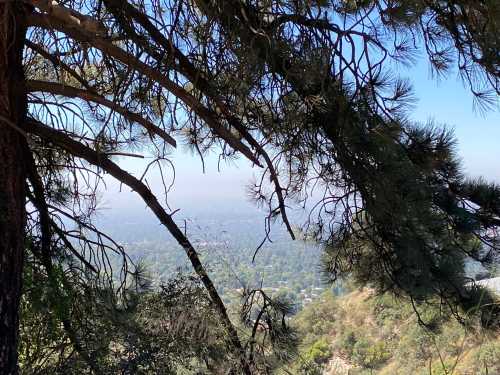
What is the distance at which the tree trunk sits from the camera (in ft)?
5.09

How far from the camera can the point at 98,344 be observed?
2.21 metres

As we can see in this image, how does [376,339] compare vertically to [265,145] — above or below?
below

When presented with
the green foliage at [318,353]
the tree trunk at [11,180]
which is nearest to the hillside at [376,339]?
the green foliage at [318,353]

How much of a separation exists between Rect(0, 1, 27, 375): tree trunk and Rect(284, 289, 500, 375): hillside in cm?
130

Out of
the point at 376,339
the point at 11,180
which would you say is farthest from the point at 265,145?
the point at 376,339

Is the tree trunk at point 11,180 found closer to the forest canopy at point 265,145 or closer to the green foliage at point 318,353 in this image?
the forest canopy at point 265,145

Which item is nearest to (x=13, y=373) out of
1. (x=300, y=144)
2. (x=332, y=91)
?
(x=300, y=144)

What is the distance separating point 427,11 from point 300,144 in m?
0.79

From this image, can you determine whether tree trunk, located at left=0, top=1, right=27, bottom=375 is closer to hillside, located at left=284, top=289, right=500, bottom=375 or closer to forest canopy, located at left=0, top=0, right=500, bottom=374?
forest canopy, located at left=0, top=0, right=500, bottom=374

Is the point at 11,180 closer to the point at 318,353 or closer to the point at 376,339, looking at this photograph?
the point at 318,353

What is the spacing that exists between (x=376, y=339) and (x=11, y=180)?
13331 millimetres

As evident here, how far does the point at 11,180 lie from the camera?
5.46 ft

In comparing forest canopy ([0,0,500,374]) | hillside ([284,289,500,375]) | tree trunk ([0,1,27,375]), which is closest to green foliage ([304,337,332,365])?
hillside ([284,289,500,375])

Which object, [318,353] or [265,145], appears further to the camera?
[318,353]
